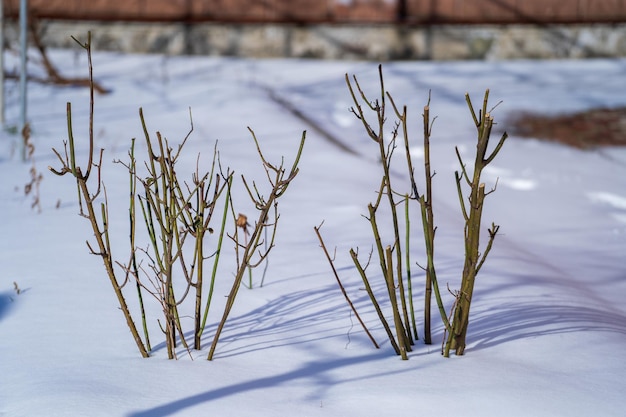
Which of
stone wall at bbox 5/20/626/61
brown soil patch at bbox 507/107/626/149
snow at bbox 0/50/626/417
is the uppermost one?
stone wall at bbox 5/20/626/61

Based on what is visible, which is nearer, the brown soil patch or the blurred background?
the brown soil patch

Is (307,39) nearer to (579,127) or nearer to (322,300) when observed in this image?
(579,127)

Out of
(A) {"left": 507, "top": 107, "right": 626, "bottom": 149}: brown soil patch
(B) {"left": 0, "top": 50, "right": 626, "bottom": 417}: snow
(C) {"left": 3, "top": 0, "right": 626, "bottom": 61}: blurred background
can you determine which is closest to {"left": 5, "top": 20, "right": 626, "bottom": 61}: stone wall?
(C) {"left": 3, "top": 0, "right": 626, "bottom": 61}: blurred background

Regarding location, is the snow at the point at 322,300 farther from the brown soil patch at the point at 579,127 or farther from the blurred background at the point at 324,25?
the blurred background at the point at 324,25

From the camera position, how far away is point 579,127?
26.1 feet

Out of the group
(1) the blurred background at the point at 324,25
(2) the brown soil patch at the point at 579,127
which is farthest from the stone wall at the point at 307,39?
(2) the brown soil patch at the point at 579,127

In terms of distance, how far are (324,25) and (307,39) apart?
12.0 inches

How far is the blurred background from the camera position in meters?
11.6

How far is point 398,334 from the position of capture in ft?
7.91

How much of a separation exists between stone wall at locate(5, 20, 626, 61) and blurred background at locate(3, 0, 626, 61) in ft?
0.05

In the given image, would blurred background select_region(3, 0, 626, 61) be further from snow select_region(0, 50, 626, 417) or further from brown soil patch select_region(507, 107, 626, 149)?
snow select_region(0, 50, 626, 417)

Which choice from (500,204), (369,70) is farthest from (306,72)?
(500,204)

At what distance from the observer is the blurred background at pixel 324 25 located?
11.6 m

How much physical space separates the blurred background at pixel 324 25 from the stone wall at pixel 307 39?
0.01 meters
